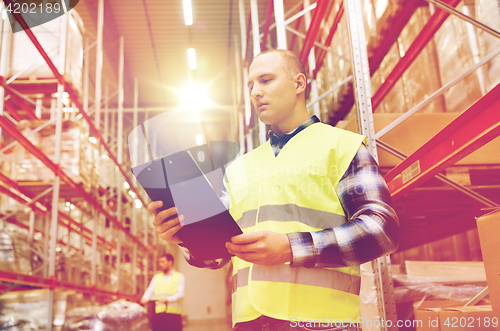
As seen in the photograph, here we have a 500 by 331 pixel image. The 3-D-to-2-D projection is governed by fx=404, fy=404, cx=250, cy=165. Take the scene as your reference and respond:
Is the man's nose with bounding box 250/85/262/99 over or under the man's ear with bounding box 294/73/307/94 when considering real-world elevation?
under

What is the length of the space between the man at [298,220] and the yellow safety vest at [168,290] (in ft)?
19.2

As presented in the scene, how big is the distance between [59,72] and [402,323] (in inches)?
243

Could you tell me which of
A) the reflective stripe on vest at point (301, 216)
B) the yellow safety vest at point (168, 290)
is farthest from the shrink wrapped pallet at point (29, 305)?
the reflective stripe on vest at point (301, 216)

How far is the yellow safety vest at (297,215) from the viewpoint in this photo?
124cm

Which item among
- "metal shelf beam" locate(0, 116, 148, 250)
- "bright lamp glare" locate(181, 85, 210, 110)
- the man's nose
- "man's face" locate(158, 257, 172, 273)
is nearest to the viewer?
the man's nose

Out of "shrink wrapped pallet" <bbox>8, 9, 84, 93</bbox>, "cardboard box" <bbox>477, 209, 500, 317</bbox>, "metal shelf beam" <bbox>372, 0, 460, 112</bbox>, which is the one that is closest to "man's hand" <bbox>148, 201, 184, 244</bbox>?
"cardboard box" <bbox>477, 209, 500, 317</bbox>

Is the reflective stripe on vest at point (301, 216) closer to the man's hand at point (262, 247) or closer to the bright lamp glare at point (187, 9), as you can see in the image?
the man's hand at point (262, 247)

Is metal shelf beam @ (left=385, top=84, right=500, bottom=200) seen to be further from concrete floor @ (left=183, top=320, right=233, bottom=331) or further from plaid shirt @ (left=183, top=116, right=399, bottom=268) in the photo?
concrete floor @ (left=183, top=320, right=233, bottom=331)

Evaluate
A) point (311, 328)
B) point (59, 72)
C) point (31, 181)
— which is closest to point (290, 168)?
point (311, 328)

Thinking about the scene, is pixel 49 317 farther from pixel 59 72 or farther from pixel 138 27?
pixel 138 27

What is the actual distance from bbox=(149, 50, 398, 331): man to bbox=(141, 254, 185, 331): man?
5.81 meters

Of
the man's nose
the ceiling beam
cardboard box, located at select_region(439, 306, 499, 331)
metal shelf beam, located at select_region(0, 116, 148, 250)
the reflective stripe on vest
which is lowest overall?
cardboard box, located at select_region(439, 306, 499, 331)

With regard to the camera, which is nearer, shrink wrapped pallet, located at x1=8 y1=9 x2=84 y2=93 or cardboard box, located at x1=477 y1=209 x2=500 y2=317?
cardboard box, located at x1=477 y1=209 x2=500 y2=317

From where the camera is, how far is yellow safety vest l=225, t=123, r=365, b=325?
1.24m
